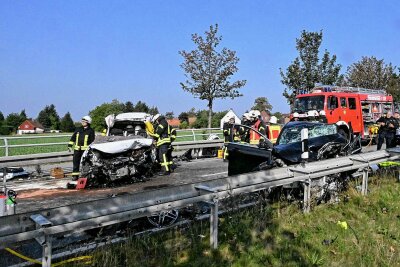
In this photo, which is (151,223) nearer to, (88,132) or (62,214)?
(62,214)

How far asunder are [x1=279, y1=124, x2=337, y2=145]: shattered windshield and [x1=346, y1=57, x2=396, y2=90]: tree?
33239 mm

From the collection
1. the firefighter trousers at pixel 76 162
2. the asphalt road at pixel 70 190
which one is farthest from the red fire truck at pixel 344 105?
the firefighter trousers at pixel 76 162

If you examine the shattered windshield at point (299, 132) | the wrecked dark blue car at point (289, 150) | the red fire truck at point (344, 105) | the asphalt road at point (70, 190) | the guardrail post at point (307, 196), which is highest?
the red fire truck at point (344, 105)

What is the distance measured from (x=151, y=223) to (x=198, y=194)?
108 cm

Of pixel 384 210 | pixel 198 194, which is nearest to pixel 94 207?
pixel 198 194

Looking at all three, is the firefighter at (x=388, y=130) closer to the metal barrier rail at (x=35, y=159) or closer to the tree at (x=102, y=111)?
the metal barrier rail at (x=35, y=159)

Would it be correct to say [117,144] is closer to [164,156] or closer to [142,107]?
[164,156]

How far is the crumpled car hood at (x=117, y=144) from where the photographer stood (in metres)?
9.05

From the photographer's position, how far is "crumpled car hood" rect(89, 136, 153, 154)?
9054 mm

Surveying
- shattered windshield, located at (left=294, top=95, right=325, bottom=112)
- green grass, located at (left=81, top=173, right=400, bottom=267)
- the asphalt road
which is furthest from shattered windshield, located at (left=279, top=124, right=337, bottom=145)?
shattered windshield, located at (left=294, top=95, right=325, bottom=112)

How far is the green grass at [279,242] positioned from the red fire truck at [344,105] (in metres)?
10.1

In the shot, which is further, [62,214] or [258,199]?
[258,199]

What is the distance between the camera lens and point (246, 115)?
40.7 ft

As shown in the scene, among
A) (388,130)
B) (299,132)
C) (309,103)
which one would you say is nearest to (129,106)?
(309,103)
